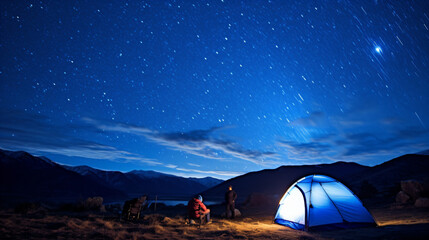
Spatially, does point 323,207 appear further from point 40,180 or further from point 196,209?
point 40,180

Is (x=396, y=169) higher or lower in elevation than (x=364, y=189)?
higher

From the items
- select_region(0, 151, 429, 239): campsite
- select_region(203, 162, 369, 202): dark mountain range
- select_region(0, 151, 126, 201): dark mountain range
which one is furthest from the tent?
select_region(203, 162, 369, 202): dark mountain range

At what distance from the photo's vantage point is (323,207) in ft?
31.4

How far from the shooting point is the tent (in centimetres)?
924

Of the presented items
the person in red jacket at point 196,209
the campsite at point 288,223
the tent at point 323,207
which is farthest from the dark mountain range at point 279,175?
the person in red jacket at point 196,209

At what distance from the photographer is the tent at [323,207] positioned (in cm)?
924

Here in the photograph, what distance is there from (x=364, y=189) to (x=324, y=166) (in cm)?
13153

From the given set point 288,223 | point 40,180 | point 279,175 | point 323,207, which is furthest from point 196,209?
point 40,180

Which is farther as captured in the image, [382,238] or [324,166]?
[324,166]

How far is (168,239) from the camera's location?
23.1 feet

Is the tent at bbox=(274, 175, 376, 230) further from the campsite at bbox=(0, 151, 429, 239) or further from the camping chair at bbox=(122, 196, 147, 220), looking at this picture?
the camping chair at bbox=(122, 196, 147, 220)

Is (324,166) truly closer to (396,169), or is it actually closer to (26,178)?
(396,169)

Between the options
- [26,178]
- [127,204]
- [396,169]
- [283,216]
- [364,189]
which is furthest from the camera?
[26,178]

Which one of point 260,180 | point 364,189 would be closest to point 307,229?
point 364,189
